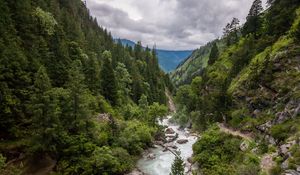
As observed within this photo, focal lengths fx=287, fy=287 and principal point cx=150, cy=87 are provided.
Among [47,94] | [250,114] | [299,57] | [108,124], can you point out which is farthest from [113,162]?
[299,57]

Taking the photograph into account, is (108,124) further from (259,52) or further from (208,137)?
(259,52)

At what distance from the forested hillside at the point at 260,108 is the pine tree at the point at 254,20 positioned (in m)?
0.33

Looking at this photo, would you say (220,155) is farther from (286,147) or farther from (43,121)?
(43,121)

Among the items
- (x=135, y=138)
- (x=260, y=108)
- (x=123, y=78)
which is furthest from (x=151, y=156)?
(x=123, y=78)

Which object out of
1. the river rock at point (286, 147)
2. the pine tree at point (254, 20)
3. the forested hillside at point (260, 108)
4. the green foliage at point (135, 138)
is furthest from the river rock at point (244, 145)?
the pine tree at point (254, 20)

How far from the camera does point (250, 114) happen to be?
61.2 metres

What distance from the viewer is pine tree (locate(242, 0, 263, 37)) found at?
90812mm

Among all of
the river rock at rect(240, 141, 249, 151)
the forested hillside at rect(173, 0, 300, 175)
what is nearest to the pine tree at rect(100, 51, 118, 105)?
the forested hillside at rect(173, 0, 300, 175)

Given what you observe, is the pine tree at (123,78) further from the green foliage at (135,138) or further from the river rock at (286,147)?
the river rock at (286,147)

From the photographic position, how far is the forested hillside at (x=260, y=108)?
140 feet

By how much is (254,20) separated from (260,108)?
42.8m

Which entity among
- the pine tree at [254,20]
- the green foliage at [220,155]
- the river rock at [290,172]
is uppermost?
the pine tree at [254,20]

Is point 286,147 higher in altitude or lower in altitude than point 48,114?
higher

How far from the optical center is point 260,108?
194 ft
